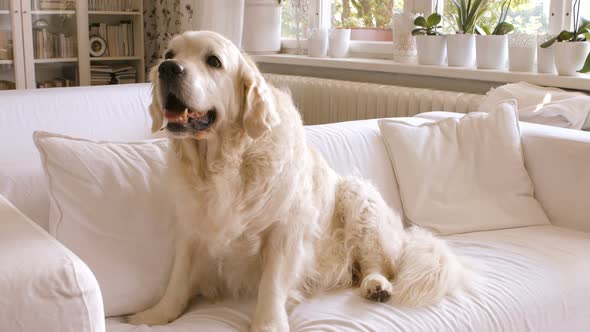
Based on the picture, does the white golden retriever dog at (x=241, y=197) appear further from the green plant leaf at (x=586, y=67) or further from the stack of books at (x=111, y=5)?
the stack of books at (x=111, y=5)

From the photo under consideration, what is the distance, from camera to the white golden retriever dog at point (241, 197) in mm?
1568

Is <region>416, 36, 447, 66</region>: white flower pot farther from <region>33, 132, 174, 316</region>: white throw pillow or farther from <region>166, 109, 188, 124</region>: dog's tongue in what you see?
<region>166, 109, 188, 124</region>: dog's tongue

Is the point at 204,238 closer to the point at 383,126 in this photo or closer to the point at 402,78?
the point at 383,126

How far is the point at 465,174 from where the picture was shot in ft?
7.73

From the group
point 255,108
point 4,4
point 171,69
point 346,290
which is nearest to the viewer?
point 171,69

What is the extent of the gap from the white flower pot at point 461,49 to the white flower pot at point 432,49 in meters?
0.05

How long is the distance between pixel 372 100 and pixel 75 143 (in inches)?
81.4

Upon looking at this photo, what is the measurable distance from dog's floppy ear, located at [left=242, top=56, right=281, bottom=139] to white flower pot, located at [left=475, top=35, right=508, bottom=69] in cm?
188

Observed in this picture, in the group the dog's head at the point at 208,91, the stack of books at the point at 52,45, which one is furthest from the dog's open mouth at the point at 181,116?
the stack of books at the point at 52,45

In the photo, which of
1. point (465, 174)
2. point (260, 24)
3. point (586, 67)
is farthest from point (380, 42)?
point (465, 174)

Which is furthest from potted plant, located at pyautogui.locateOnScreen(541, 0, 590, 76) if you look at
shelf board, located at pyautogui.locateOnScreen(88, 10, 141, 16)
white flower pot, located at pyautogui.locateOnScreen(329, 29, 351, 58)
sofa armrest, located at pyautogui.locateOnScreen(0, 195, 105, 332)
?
shelf board, located at pyautogui.locateOnScreen(88, 10, 141, 16)

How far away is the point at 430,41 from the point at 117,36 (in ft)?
9.67

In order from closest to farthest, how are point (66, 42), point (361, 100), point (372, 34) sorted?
1. point (361, 100)
2. point (372, 34)
3. point (66, 42)

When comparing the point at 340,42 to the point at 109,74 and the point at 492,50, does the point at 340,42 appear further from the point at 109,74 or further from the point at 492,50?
the point at 109,74
